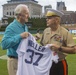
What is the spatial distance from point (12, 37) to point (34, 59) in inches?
20.8

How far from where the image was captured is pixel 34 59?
4.63m

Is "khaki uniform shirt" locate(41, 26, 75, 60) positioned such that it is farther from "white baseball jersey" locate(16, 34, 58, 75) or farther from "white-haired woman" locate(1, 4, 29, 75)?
"white-haired woman" locate(1, 4, 29, 75)

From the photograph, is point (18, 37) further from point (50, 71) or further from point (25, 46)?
point (50, 71)

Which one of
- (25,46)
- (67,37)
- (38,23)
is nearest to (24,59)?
(25,46)

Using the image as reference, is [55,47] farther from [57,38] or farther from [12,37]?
[12,37]

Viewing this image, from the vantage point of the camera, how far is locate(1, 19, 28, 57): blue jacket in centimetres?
465

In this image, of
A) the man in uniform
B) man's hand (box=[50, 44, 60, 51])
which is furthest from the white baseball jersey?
man's hand (box=[50, 44, 60, 51])

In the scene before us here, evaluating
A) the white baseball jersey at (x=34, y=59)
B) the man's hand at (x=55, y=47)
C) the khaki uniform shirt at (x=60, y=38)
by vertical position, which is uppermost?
the khaki uniform shirt at (x=60, y=38)

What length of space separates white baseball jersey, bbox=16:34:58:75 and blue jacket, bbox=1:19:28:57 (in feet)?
0.53

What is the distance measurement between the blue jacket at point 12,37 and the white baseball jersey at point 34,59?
6.4 inches

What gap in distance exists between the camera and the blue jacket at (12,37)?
465 cm

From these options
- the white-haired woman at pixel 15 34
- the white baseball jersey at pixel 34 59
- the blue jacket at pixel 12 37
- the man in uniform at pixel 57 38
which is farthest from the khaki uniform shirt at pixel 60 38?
the blue jacket at pixel 12 37

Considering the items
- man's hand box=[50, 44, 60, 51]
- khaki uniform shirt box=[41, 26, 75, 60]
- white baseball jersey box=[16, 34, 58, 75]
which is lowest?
white baseball jersey box=[16, 34, 58, 75]

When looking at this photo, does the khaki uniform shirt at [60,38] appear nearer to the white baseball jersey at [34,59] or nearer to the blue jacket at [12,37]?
the white baseball jersey at [34,59]
